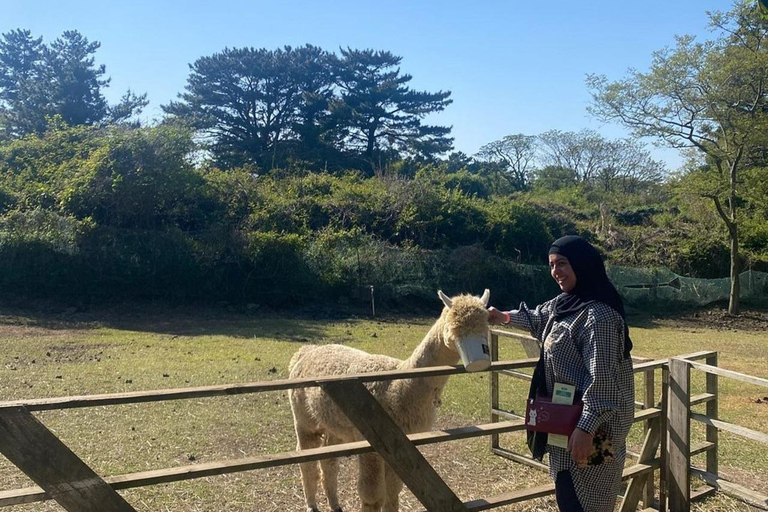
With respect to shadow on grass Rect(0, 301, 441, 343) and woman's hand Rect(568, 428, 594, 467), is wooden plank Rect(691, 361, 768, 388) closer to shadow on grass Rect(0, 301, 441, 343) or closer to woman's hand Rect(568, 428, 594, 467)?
woman's hand Rect(568, 428, 594, 467)

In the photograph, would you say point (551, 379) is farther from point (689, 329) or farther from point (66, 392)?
point (689, 329)

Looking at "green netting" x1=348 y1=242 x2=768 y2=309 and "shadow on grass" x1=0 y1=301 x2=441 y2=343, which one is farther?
"green netting" x1=348 y1=242 x2=768 y2=309

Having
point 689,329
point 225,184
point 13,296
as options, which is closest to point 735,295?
point 689,329

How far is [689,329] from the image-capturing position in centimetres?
1984

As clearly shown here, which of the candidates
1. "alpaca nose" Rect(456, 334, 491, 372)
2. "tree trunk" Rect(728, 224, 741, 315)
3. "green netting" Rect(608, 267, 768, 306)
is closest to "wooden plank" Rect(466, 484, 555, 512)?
"alpaca nose" Rect(456, 334, 491, 372)

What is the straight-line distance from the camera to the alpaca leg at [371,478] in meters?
4.30

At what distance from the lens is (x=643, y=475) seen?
478 centimetres

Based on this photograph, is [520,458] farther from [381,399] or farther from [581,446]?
[581,446]

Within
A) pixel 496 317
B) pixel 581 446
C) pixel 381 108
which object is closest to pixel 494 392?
pixel 496 317

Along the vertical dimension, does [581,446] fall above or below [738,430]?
above

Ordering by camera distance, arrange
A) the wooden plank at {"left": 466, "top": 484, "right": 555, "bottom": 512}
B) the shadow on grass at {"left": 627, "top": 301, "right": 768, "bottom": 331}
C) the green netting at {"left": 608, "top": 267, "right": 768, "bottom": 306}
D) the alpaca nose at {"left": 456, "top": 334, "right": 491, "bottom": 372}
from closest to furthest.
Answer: the alpaca nose at {"left": 456, "top": 334, "right": 491, "bottom": 372} → the wooden plank at {"left": 466, "top": 484, "right": 555, "bottom": 512} → the shadow on grass at {"left": 627, "top": 301, "right": 768, "bottom": 331} → the green netting at {"left": 608, "top": 267, "right": 768, "bottom": 306}

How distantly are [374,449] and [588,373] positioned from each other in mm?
1269

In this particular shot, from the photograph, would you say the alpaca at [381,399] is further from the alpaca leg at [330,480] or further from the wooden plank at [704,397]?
the wooden plank at [704,397]

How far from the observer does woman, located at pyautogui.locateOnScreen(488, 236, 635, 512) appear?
2.99 meters
